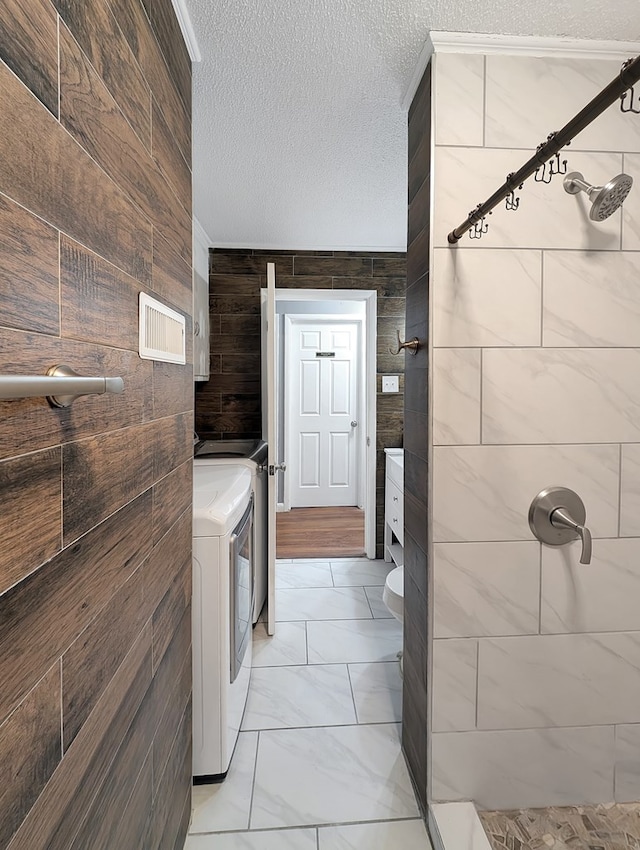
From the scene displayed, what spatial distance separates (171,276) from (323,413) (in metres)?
3.85

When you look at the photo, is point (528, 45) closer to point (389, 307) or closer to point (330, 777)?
point (389, 307)

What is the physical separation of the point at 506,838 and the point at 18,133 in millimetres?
1905

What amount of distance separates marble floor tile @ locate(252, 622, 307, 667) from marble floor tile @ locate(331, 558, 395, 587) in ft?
2.00

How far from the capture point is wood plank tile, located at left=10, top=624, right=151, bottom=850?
563mm

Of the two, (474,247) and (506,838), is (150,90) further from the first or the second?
(506,838)

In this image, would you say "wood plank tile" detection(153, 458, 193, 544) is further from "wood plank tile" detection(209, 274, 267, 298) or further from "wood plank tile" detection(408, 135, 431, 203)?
"wood plank tile" detection(209, 274, 267, 298)

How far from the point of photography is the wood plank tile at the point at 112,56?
2.08 ft

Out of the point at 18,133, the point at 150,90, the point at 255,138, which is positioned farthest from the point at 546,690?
the point at 255,138

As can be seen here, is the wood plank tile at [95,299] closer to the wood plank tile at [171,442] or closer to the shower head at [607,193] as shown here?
the wood plank tile at [171,442]

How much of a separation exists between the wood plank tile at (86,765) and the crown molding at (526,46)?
5.68 ft

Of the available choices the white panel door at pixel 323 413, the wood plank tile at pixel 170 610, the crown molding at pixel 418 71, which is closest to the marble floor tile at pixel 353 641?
the wood plank tile at pixel 170 610

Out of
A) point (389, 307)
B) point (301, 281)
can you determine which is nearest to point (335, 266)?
point (301, 281)

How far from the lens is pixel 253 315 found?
3.20 m

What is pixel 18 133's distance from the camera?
50cm
